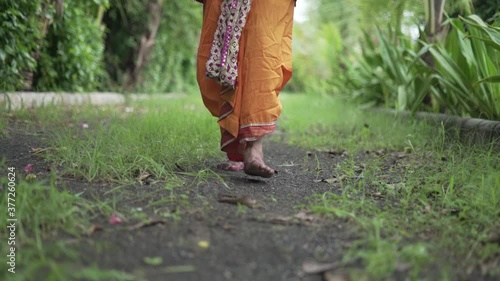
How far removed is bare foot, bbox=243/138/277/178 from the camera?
2.49 m

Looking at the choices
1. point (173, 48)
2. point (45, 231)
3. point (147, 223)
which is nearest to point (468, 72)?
point (147, 223)

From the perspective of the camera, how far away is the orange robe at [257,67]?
2.49 metres

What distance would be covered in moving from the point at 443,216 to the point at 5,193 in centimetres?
165

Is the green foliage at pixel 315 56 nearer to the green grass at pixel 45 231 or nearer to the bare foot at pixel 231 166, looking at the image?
the bare foot at pixel 231 166

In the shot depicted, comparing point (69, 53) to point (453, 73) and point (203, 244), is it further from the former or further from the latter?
point (203, 244)

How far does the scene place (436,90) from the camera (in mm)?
4195

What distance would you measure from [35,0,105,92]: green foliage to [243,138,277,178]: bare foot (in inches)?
130

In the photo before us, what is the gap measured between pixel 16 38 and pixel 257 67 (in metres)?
2.62

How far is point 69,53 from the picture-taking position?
18.2ft

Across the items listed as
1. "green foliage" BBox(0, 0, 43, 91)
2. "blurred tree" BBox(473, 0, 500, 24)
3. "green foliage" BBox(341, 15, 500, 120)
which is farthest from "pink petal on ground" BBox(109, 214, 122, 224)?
"blurred tree" BBox(473, 0, 500, 24)

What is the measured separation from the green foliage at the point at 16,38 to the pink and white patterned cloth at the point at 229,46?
227 cm

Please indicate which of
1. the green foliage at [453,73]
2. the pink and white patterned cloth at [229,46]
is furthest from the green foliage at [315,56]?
the pink and white patterned cloth at [229,46]

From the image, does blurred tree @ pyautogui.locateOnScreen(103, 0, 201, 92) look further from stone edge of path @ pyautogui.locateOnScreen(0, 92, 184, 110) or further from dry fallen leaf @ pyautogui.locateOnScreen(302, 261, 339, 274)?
dry fallen leaf @ pyautogui.locateOnScreen(302, 261, 339, 274)

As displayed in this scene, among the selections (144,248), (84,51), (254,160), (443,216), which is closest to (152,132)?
(254,160)
